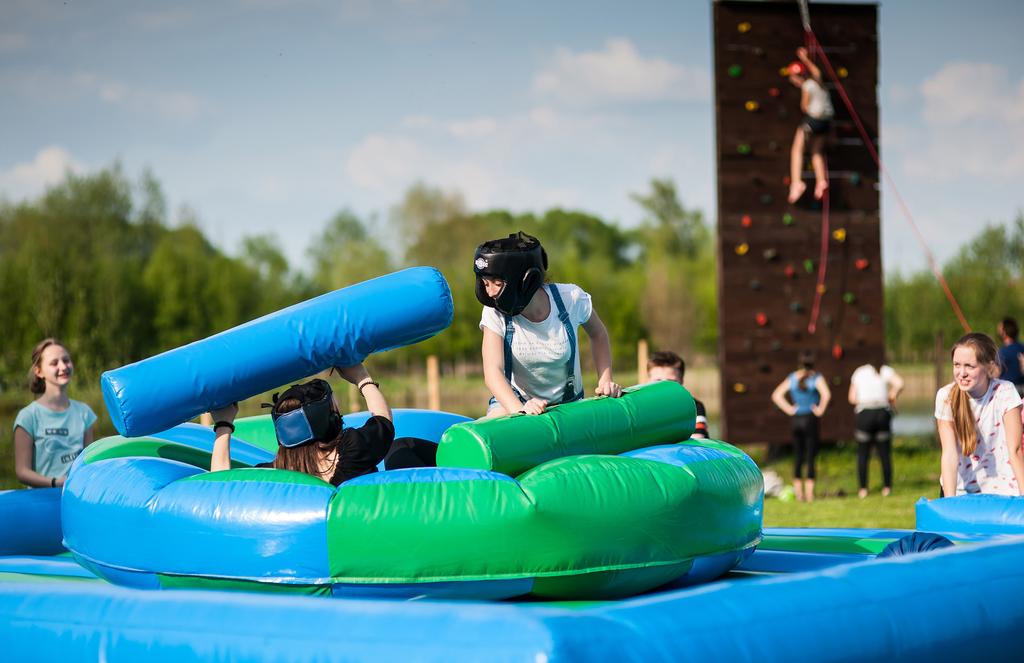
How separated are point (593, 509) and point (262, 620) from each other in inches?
40.8

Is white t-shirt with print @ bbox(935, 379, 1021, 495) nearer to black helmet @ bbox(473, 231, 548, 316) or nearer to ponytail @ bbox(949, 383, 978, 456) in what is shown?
ponytail @ bbox(949, 383, 978, 456)

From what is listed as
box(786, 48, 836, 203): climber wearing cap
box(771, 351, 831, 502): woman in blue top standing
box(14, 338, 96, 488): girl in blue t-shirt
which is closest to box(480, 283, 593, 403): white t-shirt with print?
box(14, 338, 96, 488): girl in blue t-shirt

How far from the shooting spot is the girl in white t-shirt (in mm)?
4891

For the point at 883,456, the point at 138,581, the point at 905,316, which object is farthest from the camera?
the point at 905,316

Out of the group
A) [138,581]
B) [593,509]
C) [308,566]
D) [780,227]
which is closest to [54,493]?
[138,581]

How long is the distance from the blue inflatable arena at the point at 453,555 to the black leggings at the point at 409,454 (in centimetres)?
36

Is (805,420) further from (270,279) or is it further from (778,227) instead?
(270,279)

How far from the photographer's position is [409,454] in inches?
167

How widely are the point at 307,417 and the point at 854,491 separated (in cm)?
793

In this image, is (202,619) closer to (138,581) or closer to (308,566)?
(308,566)

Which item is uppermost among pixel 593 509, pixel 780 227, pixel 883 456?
pixel 780 227

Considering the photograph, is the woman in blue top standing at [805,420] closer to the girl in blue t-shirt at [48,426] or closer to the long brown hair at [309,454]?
the girl in blue t-shirt at [48,426]

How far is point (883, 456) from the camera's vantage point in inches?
403

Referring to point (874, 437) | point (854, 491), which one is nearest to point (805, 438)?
point (874, 437)
